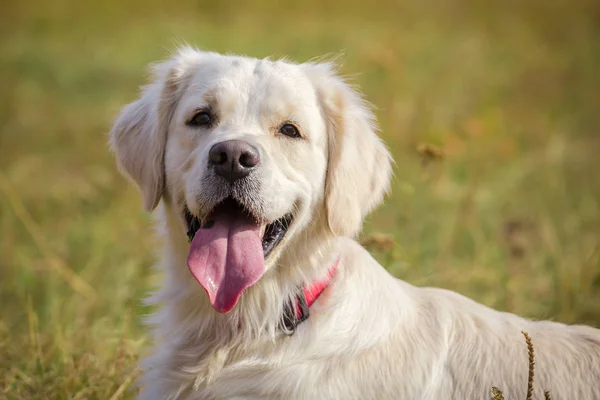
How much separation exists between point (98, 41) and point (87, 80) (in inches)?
86.8

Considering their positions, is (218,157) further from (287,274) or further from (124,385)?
(124,385)

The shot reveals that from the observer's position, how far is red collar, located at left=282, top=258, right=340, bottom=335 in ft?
11.7

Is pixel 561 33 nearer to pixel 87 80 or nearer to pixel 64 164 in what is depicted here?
pixel 87 80

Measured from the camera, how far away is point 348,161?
12.5 ft

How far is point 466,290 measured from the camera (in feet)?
18.8

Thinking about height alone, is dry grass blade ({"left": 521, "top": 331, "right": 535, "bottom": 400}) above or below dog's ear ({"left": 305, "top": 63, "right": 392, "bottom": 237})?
below

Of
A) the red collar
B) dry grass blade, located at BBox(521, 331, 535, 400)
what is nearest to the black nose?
the red collar

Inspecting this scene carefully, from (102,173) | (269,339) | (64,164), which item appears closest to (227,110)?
(269,339)

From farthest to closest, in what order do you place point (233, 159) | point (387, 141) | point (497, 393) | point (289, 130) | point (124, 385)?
point (387, 141) → point (124, 385) → point (289, 130) → point (233, 159) → point (497, 393)

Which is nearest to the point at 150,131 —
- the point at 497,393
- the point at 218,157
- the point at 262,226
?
the point at 218,157

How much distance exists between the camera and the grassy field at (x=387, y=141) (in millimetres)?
5242

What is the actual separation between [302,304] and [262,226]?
368 mm

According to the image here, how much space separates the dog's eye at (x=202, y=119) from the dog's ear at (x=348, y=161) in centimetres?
52

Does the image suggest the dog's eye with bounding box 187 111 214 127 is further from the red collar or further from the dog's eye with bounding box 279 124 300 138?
the red collar
